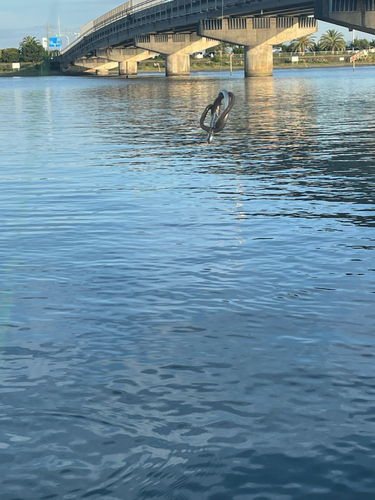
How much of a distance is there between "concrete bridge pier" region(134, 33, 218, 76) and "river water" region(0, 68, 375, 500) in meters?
118

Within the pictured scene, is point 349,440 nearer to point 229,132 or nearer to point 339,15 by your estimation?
point 229,132

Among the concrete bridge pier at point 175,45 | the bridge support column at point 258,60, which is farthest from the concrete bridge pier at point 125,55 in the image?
the bridge support column at point 258,60

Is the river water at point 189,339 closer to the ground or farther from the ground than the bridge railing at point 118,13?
closer to the ground

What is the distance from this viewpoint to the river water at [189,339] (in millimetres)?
6680

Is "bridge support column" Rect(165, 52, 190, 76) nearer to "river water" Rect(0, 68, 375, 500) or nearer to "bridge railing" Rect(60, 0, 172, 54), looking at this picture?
"bridge railing" Rect(60, 0, 172, 54)

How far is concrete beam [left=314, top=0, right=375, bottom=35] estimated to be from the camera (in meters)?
67.5

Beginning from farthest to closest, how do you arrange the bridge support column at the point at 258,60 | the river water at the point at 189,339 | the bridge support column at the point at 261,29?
the bridge support column at the point at 258,60 < the bridge support column at the point at 261,29 < the river water at the point at 189,339

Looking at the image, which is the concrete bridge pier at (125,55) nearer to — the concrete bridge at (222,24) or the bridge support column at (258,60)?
the concrete bridge at (222,24)

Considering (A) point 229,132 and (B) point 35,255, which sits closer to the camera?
(B) point 35,255

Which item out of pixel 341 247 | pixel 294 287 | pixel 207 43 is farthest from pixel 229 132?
pixel 207 43

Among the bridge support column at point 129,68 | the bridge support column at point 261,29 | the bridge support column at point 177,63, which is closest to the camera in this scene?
the bridge support column at point 261,29

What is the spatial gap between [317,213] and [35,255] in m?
6.84

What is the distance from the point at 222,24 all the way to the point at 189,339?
10023cm

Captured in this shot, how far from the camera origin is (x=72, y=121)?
50.6 m
